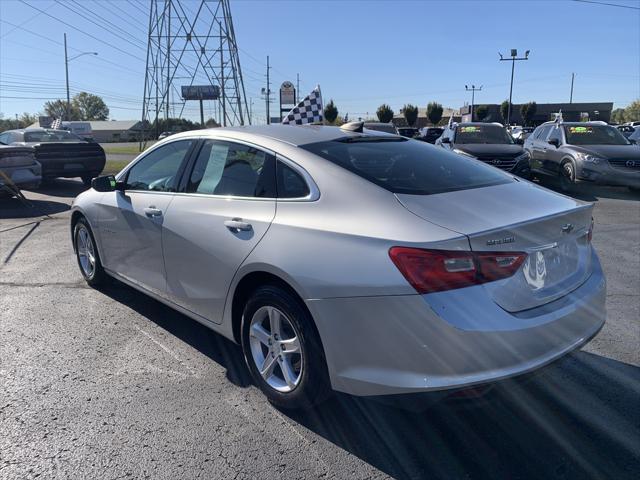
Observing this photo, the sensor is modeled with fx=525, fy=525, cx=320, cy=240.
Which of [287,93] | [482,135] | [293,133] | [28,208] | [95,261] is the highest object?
[287,93]

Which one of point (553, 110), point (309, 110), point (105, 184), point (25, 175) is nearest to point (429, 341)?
point (105, 184)

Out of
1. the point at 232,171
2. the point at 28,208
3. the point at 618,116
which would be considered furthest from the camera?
the point at 618,116

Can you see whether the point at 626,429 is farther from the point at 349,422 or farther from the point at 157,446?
the point at 157,446

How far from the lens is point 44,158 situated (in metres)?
13.0

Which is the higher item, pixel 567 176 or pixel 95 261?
pixel 567 176

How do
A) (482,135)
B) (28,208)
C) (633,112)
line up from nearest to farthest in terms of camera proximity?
(28,208), (482,135), (633,112)

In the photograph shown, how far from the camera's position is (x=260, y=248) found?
2.90m

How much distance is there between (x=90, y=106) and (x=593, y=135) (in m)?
140

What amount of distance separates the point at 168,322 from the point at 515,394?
9.04 feet

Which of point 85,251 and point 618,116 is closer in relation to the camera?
point 85,251

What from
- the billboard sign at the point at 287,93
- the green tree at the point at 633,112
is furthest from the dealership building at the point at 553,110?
the billboard sign at the point at 287,93

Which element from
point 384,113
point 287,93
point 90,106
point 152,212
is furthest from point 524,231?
point 90,106

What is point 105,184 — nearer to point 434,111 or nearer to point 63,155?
point 63,155

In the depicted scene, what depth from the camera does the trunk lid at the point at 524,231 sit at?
2.41m
